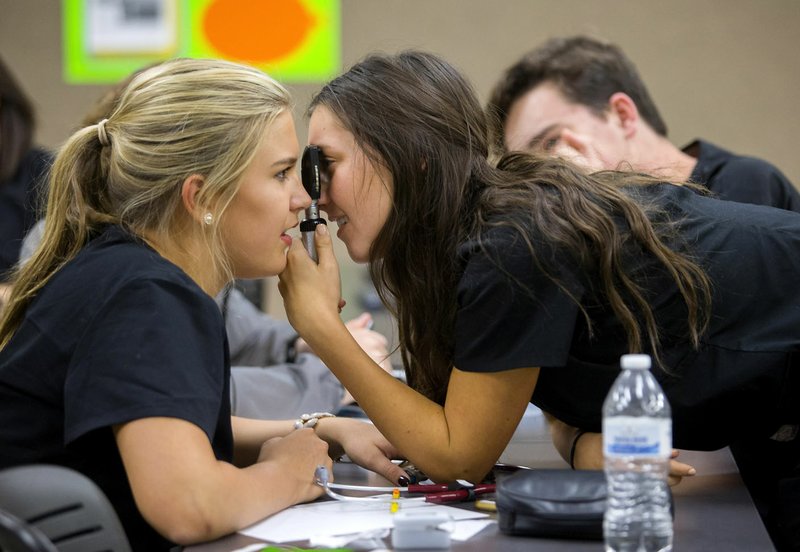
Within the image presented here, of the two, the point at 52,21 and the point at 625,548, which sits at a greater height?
the point at 52,21

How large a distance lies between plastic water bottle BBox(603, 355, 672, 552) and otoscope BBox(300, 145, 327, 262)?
71 centimetres

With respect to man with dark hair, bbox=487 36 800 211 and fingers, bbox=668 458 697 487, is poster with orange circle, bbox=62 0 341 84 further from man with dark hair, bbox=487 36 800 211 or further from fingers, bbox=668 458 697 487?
fingers, bbox=668 458 697 487

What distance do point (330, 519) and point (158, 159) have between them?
60cm

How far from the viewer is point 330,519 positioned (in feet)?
4.65

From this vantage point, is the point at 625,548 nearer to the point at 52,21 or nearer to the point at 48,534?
the point at 48,534

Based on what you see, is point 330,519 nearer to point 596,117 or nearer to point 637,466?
point 637,466

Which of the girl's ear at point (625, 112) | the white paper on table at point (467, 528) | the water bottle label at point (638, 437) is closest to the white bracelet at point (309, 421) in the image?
the white paper on table at point (467, 528)

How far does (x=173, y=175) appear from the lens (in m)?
1.58

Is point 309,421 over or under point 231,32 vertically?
under

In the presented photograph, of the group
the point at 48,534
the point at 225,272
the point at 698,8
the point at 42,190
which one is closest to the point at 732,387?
the point at 225,272

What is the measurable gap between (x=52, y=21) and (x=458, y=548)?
4697 millimetres

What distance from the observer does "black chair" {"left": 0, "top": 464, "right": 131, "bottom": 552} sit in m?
1.14

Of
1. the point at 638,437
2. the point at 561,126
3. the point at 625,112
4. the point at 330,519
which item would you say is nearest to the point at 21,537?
the point at 330,519

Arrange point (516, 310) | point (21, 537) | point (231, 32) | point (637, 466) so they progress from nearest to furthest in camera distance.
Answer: point (21, 537)
point (637, 466)
point (516, 310)
point (231, 32)
